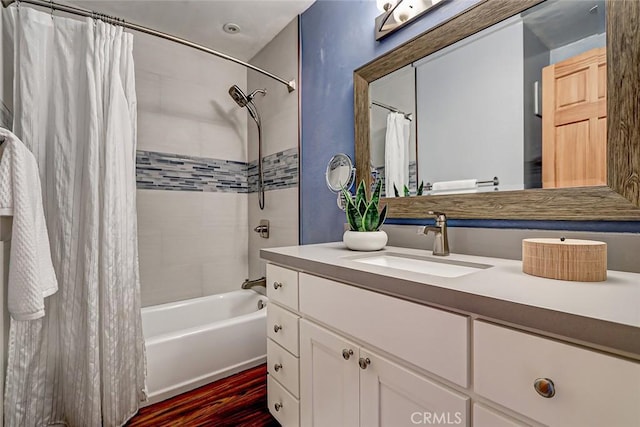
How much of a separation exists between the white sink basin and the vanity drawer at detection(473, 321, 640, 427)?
33 cm

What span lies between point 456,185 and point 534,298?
2.22 ft

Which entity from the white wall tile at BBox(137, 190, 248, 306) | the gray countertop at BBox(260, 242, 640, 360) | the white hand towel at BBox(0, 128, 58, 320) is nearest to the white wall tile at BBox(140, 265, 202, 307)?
the white wall tile at BBox(137, 190, 248, 306)

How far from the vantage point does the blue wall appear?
1493mm

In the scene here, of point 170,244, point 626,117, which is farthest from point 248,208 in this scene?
point 626,117

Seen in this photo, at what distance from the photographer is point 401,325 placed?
2.27 feet

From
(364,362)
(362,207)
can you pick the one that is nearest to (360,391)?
(364,362)

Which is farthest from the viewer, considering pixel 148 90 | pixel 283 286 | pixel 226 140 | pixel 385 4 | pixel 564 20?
pixel 226 140

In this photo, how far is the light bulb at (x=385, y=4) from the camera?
52.1 inches

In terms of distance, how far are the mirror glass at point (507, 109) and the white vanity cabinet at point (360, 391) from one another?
2.29 ft

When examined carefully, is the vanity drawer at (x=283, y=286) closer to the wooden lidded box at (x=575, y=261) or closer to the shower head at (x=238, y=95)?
the wooden lidded box at (x=575, y=261)

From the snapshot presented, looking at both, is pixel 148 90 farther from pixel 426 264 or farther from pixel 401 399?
pixel 401 399

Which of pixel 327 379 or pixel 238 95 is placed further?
pixel 238 95

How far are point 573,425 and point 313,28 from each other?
203 cm

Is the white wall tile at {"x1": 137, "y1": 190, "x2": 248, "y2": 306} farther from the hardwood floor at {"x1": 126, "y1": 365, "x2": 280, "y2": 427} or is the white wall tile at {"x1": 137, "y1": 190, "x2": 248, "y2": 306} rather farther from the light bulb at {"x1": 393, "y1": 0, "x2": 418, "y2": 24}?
the light bulb at {"x1": 393, "y1": 0, "x2": 418, "y2": 24}
